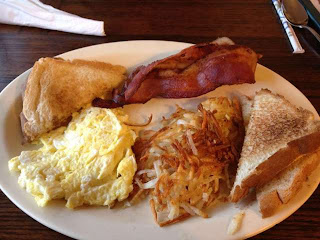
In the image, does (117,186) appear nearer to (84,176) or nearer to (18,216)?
(84,176)

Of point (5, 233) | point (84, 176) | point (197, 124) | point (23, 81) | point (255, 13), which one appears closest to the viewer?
point (5, 233)

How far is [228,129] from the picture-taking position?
2057 mm

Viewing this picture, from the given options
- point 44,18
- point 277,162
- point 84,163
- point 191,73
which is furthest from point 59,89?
point 277,162

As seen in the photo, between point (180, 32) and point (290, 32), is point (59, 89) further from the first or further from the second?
point (290, 32)

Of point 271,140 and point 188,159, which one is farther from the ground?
point 271,140

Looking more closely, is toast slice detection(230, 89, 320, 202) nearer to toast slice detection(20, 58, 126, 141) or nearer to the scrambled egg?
the scrambled egg

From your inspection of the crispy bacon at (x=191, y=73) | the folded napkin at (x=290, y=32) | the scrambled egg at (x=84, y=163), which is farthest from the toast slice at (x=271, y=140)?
the folded napkin at (x=290, y=32)

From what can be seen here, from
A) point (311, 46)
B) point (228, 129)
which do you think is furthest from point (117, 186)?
point (311, 46)

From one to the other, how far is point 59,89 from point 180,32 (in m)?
1.20

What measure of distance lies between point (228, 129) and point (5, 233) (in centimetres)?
130

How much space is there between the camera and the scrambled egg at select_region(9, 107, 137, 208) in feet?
5.56

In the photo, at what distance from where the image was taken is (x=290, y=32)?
2818 mm

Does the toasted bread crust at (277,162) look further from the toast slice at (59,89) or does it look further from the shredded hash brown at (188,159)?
the toast slice at (59,89)

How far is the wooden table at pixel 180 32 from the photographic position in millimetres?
2570
